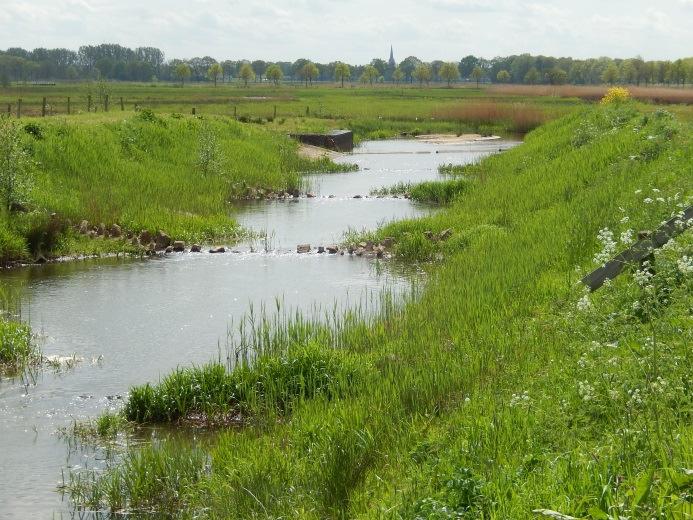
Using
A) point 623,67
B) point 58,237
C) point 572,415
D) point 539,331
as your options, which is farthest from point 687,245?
A: point 623,67

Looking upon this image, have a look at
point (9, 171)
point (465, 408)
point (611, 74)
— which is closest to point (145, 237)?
point (9, 171)

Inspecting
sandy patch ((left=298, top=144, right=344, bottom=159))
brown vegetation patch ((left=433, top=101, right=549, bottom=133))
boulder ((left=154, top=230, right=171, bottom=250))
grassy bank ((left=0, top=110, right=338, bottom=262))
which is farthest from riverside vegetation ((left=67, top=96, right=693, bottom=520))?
brown vegetation patch ((left=433, top=101, right=549, bottom=133))

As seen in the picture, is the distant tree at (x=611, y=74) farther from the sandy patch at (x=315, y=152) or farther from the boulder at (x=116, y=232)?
the boulder at (x=116, y=232)

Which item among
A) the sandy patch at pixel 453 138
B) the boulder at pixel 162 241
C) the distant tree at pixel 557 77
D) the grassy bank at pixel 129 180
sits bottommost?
the sandy patch at pixel 453 138

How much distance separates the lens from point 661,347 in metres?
7.96

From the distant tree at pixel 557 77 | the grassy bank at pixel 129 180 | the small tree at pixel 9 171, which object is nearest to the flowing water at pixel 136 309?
the grassy bank at pixel 129 180

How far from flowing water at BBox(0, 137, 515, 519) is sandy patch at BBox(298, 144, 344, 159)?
614 inches

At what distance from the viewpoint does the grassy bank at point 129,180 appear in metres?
22.4

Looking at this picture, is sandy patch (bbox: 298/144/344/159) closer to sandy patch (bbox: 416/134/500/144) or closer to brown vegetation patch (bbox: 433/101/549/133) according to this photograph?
sandy patch (bbox: 416/134/500/144)

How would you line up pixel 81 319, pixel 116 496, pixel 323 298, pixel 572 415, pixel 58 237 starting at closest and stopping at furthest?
pixel 572 415
pixel 116 496
pixel 81 319
pixel 323 298
pixel 58 237

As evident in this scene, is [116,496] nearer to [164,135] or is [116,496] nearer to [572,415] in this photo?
[572,415]

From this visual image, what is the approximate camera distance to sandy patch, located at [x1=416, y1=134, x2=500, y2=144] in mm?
60644

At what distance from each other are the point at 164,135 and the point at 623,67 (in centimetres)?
15642

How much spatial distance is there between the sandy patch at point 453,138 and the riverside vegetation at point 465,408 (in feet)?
148
